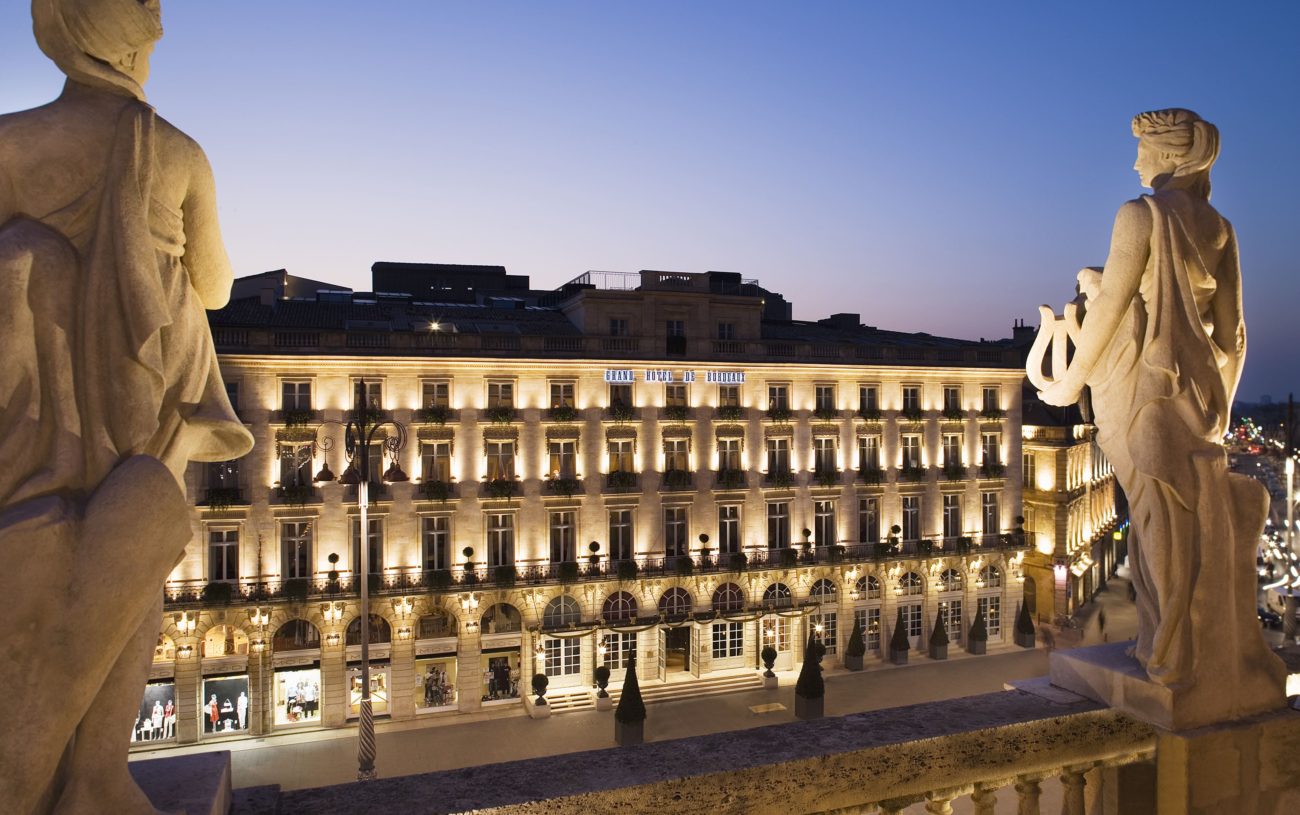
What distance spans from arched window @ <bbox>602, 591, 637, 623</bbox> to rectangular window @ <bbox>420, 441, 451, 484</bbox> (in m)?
9.30

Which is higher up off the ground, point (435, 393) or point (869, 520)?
point (435, 393)

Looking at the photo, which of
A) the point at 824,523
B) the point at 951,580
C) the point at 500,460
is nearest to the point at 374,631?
the point at 500,460

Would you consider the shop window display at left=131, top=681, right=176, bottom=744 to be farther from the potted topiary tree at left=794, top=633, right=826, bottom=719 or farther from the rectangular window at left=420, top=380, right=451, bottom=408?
the potted topiary tree at left=794, top=633, right=826, bottom=719

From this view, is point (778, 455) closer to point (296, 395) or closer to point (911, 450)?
point (911, 450)

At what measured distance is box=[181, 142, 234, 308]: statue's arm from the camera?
3.11m

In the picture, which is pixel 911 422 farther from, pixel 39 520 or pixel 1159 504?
pixel 39 520

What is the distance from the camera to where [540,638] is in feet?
117

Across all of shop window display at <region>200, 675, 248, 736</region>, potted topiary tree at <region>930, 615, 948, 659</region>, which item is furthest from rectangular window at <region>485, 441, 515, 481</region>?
potted topiary tree at <region>930, 615, 948, 659</region>

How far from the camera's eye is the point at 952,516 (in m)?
43.8

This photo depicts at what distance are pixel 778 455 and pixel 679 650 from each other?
10.7 m

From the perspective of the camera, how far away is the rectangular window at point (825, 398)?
136ft

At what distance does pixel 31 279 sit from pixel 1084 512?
184 ft

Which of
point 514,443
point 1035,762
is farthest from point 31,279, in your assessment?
point 514,443

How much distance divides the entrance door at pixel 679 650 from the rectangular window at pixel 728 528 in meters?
4.29
